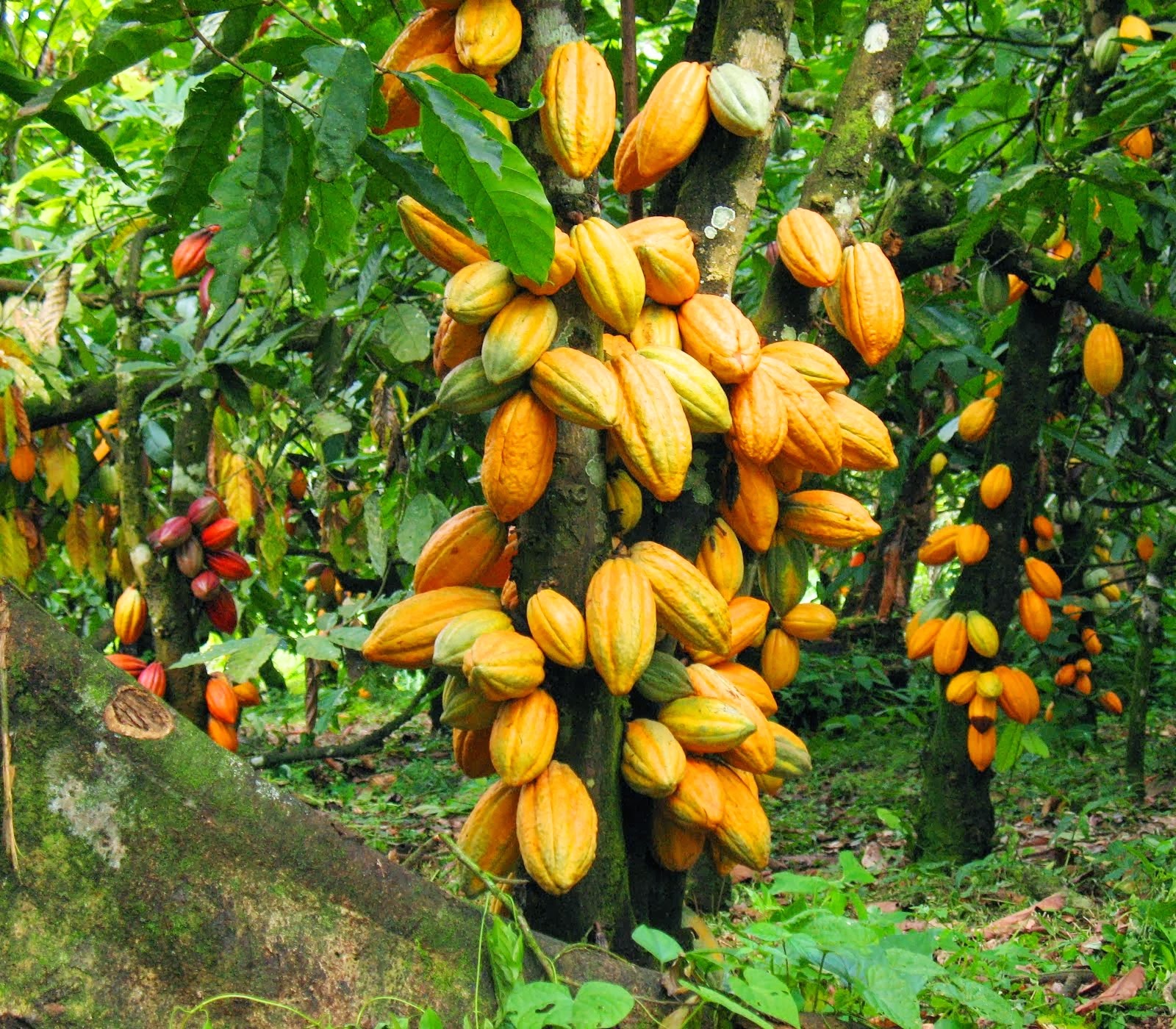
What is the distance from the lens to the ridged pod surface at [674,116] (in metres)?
1.53

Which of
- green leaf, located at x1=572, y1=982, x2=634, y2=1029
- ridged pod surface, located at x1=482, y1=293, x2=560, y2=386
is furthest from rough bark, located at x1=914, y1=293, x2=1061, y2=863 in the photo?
green leaf, located at x1=572, y1=982, x2=634, y2=1029

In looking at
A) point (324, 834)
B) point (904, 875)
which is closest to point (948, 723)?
point (904, 875)

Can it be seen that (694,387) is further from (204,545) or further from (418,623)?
(204,545)

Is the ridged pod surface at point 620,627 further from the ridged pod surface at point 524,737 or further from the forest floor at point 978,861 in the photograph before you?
the forest floor at point 978,861

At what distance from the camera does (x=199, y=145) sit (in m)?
1.34

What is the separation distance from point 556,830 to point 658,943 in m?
0.18

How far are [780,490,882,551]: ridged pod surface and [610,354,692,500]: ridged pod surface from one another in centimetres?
36

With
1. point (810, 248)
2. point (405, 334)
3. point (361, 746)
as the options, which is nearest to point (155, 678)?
point (361, 746)

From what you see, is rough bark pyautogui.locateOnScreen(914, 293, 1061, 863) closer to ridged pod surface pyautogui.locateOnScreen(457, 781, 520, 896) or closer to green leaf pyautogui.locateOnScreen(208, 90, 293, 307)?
ridged pod surface pyautogui.locateOnScreen(457, 781, 520, 896)

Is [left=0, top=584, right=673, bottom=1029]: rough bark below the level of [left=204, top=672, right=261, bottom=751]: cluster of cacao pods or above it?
above

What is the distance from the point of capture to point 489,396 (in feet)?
4.57

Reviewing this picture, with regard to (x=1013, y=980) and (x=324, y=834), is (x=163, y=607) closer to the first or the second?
(x=324, y=834)

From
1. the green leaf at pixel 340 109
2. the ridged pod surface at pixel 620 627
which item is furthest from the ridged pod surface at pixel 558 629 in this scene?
the green leaf at pixel 340 109

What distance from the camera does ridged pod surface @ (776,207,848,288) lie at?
161cm
